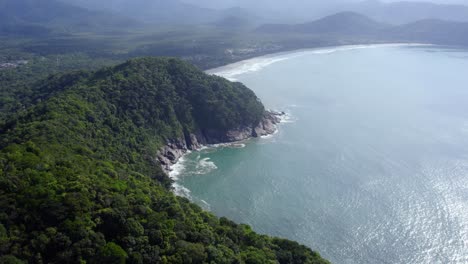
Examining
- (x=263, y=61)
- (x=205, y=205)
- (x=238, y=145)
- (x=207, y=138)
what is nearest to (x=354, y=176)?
(x=238, y=145)

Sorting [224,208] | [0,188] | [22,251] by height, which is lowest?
[224,208]

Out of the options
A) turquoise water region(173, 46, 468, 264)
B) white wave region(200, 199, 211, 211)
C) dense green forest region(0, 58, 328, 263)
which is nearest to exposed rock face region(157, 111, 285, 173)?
turquoise water region(173, 46, 468, 264)

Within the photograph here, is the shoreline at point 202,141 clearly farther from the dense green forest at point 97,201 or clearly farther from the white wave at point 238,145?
the dense green forest at point 97,201

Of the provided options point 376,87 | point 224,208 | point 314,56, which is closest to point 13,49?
point 314,56

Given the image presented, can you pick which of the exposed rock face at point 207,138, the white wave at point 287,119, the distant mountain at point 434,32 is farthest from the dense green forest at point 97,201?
the distant mountain at point 434,32

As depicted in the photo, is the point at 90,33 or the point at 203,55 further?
the point at 90,33

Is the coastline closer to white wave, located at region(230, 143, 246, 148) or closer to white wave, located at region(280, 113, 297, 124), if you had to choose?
white wave, located at region(280, 113, 297, 124)

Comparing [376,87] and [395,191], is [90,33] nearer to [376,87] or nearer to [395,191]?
[376,87]

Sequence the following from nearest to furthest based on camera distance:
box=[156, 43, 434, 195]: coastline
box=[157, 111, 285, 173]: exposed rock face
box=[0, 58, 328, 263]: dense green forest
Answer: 1. box=[0, 58, 328, 263]: dense green forest
2. box=[156, 43, 434, 195]: coastline
3. box=[157, 111, 285, 173]: exposed rock face
